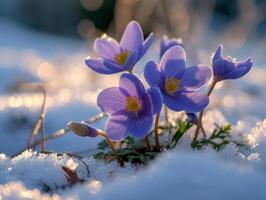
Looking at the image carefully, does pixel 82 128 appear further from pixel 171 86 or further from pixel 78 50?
pixel 78 50

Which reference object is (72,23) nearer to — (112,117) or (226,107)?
(226,107)

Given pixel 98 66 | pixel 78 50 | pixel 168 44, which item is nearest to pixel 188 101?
pixel 98 66

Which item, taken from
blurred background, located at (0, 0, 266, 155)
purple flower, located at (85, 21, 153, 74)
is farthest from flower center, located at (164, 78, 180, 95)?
blurred background, located at (0, 0, 266, 155)

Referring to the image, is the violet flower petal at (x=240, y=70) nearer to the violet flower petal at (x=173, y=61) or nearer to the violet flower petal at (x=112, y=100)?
the violet flower petal at (x=173, y=61)

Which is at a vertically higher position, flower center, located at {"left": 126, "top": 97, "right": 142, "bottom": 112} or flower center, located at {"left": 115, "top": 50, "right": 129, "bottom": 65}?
flower center, located at {"left": 115, "top": 50, "right": 129, "bottom": 65}

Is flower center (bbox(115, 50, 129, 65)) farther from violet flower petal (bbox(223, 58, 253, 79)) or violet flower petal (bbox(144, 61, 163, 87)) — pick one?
violet flower petal (bbox(223, 58, 253, 79))
